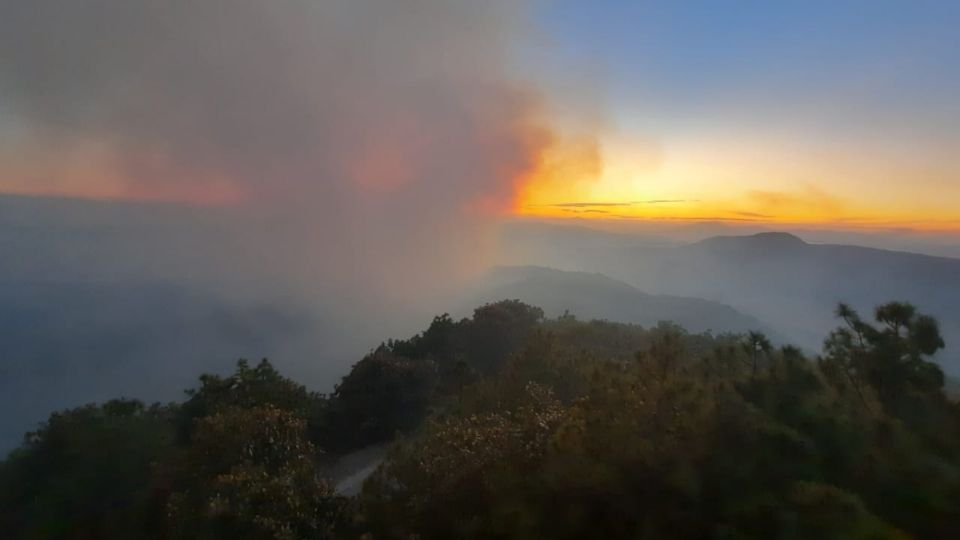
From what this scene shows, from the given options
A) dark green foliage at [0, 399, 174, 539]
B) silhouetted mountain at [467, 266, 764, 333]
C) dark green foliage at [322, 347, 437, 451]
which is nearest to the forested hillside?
dark green foliage at [0, 399, 174, 539]

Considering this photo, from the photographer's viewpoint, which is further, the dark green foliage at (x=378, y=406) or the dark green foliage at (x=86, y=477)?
the dark green foliage at (x=378, y=406)

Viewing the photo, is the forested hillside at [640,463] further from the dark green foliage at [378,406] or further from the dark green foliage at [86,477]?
the dark green foliage at [378,406]

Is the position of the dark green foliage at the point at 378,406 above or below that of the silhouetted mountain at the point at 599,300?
above

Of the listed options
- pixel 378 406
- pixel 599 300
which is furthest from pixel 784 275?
pixel 378 406

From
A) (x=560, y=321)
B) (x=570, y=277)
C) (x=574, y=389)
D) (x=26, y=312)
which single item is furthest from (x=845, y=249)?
(x=26, y=312)

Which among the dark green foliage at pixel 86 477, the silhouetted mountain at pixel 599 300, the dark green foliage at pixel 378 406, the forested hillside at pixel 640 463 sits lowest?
the silhouetted mountain at pixel 599 300

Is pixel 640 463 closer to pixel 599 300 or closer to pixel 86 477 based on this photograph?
pixel 86 477

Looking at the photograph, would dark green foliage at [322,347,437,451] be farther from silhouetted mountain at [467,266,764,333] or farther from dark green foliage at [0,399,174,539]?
silhouetted mountain at [467,266,764,333]

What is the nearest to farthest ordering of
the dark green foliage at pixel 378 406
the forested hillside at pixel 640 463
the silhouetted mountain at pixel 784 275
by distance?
the forested hillside at pixel 640 463, the dark green foliage at pixel 378 406, the silhouetted mountain at pixel 784 275

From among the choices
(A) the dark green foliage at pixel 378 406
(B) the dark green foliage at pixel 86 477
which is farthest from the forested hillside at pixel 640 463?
(A) the dark green foliage at pixel 378 406

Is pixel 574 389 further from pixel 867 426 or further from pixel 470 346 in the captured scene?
pixel 470 346
